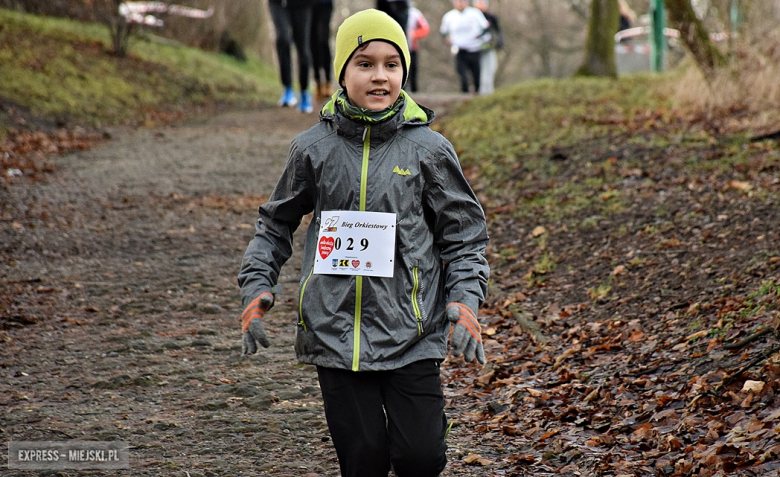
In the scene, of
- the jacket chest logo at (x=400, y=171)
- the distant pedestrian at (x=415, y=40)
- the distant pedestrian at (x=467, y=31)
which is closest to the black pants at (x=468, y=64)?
the distant pedestrian at (x=467, y=31)

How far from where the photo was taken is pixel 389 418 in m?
2.99

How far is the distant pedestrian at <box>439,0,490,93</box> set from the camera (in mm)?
17562

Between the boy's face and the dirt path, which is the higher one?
the boy's face

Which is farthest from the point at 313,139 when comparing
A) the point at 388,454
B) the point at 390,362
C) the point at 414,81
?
the point at 414,81

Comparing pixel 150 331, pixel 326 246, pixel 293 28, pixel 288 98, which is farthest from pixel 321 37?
pixel 326 246

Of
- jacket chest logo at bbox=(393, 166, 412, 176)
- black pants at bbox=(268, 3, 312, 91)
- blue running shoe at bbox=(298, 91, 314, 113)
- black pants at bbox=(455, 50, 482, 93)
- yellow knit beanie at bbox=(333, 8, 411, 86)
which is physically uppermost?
black pants at bbox=(268, 3, 312, 91)

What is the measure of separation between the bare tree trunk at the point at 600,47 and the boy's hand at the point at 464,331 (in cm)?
1284

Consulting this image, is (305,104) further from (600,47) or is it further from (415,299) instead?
(415,299)

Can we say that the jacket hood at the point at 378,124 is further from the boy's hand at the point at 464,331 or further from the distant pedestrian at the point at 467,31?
the distant pedestrian at the point at 467,31

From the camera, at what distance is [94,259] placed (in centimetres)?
690

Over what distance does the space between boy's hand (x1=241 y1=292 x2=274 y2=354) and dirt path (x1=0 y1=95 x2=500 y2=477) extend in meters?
1.17

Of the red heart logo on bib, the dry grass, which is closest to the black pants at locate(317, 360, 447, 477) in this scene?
the red heart logo on bib

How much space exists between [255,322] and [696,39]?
826 centimetres

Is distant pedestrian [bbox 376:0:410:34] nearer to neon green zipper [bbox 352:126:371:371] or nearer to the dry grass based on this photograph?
the dry grass
